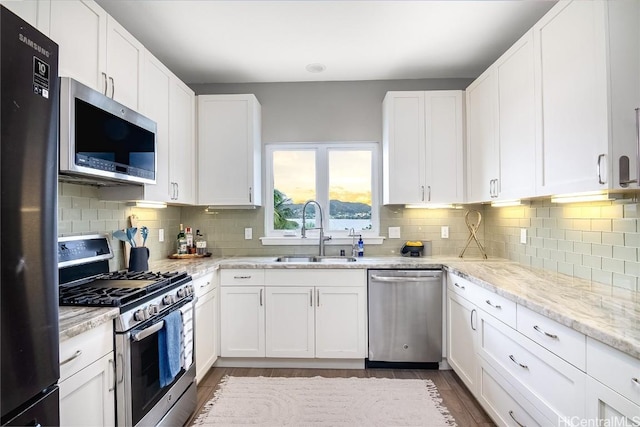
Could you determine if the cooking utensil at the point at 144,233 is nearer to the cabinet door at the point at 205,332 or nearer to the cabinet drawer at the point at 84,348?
the cabinet door at the point at 205,332

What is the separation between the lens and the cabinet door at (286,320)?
2.71 m

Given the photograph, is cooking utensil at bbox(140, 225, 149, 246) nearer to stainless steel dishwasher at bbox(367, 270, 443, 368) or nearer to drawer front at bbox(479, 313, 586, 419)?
stainless steel dishwasher at bbox(367, 270, 443, 368)

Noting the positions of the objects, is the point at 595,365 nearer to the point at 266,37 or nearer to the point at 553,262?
the point at 553,262

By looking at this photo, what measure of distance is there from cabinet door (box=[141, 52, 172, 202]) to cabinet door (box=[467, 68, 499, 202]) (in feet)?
8.48

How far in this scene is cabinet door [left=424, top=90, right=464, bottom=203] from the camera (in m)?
2.98

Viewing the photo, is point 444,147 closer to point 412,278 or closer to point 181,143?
point 412,278

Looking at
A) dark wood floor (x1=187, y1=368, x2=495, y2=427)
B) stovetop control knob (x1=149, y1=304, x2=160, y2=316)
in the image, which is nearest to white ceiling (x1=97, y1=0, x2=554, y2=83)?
stovetop control knob (x1=149, y1=304, x2=160, y2=316)

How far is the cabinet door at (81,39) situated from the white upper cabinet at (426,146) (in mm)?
2262

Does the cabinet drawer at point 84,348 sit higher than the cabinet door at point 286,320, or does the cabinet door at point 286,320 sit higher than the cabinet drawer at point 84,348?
the cabinet drawer at point 84,348

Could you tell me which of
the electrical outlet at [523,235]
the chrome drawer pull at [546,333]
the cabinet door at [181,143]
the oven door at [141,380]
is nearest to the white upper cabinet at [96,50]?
the cabinet door at [181,143]

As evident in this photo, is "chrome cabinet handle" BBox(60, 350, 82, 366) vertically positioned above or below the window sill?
below

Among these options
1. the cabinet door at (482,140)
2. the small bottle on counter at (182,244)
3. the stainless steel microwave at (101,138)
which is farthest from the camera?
the small bottle on counter at (182,244)

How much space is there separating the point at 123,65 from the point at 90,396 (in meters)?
1.84

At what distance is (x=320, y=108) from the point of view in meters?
3.35
